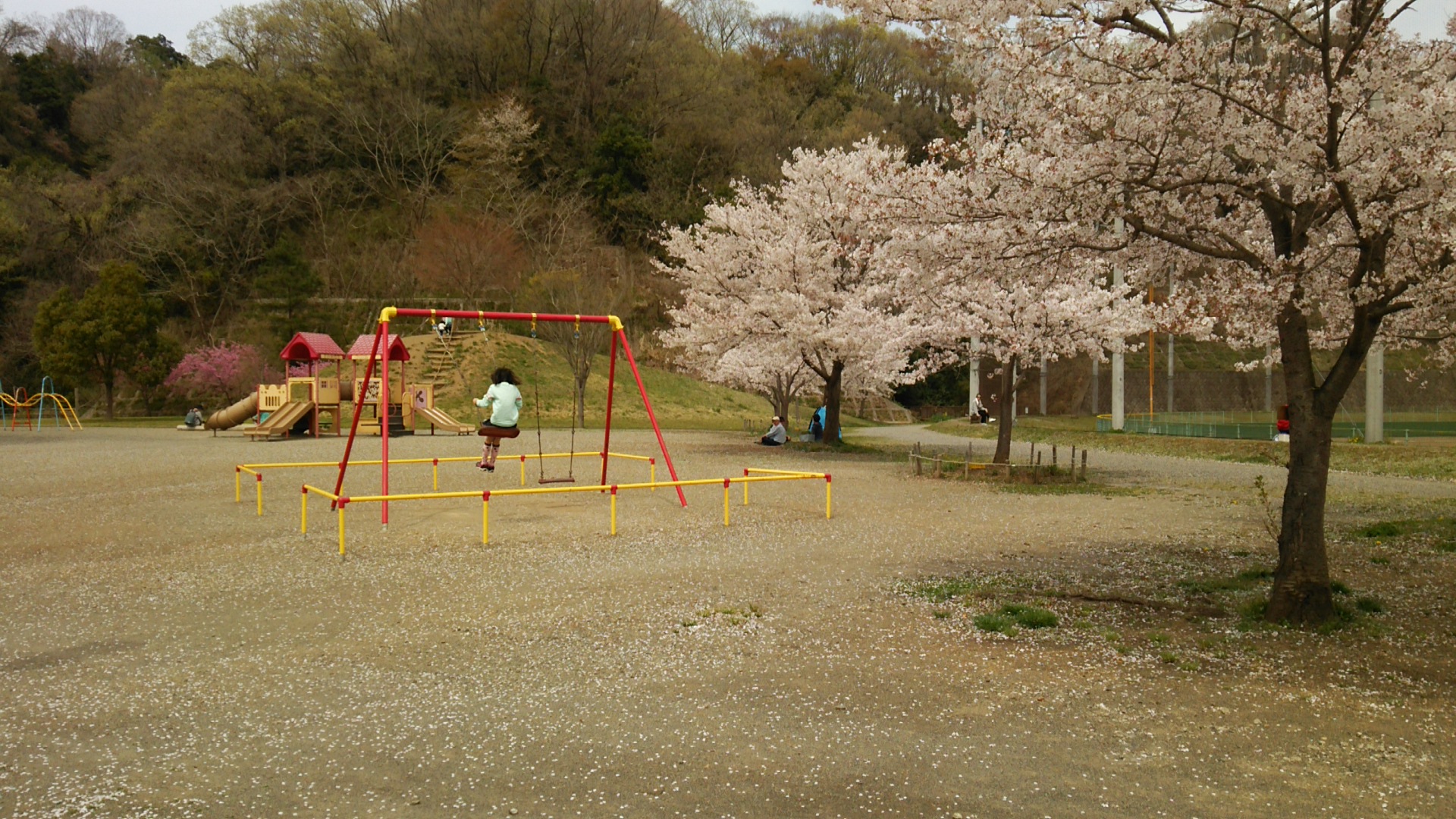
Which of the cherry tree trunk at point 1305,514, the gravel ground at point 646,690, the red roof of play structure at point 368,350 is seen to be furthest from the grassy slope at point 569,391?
the cherry tree trunk at point 1305,514

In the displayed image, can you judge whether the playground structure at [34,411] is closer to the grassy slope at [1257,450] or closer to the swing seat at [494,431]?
the swing seat at [494,431]

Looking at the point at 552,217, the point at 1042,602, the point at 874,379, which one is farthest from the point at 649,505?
the point at 552,217

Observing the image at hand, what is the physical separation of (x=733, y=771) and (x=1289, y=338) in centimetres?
531

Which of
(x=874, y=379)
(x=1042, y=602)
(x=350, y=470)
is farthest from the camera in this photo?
(x=874, y=379)

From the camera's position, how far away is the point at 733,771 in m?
4.39

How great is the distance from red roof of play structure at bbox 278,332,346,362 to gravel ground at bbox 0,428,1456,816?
21.9 m

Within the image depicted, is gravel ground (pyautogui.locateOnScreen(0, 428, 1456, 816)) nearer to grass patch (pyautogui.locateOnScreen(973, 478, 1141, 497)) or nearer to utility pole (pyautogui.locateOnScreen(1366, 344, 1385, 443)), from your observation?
grass patch (pyautogui.locateOnScreen(973, 478, 1141, 497))

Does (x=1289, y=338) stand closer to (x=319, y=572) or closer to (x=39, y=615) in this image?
(x=319, y=572)

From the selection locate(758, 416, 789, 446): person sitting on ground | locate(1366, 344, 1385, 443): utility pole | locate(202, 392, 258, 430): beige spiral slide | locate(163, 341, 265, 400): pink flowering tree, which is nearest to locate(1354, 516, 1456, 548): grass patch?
locate(1366, 344, 1385, 443): utility pole

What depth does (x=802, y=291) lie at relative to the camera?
2294 centimetres

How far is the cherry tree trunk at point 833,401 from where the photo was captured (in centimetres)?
2395

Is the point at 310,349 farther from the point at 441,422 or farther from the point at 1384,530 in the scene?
the point at 1384,530

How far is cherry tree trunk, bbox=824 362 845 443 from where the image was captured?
2395 cm

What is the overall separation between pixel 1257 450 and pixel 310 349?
2733cm
